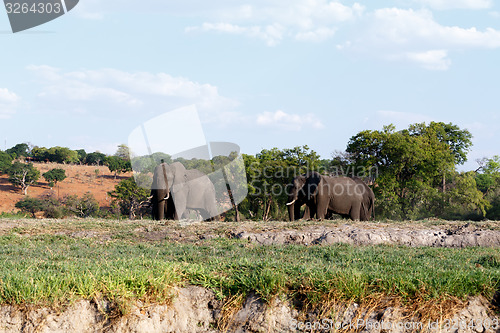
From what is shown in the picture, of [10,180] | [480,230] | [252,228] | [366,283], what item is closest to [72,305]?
[366,283]

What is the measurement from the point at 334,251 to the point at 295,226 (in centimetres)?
523

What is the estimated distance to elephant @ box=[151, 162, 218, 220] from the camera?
21391mm

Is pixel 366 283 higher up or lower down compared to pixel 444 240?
higher up

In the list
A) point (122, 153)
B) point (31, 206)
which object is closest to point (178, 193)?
point (31, 206)

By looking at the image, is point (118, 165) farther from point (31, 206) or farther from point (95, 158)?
point (95, 158)

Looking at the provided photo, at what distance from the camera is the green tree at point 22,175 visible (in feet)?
218

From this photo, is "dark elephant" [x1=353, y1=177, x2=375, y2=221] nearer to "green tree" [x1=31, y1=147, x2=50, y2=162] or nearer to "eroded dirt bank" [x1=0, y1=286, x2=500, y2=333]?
"eroded dirt bank" [x1=0, y1=286, x2=500, y2=333]

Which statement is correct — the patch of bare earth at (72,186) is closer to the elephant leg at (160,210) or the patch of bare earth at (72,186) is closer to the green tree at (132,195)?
the green tree at (132,195)

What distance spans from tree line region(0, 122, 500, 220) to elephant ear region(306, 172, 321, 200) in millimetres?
8135

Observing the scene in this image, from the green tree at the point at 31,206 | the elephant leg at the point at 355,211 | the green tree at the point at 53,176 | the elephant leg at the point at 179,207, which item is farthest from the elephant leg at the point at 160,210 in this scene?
the green tree at the point at 53,176

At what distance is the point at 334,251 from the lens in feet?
36.0

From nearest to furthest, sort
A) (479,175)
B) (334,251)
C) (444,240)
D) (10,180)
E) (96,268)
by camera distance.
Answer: (96,268) → (334,251) → (444,240) → (479,175) → (10,180)

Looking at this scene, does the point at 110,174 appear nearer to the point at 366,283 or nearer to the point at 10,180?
the point at 10,180

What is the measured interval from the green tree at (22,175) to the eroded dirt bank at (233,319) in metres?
65.1
